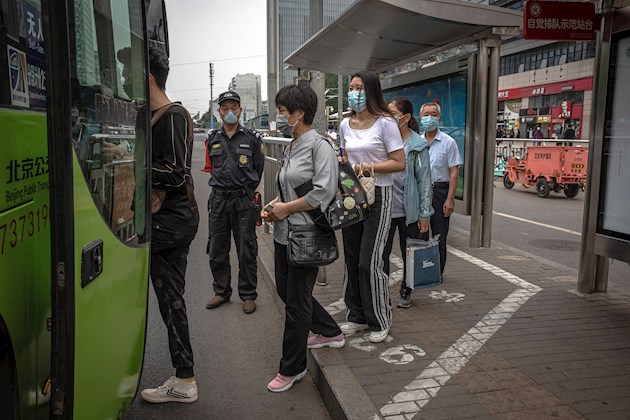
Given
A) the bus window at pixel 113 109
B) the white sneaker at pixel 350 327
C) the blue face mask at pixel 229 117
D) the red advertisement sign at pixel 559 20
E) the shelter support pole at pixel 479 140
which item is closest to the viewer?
the bus window at pixel 113 109

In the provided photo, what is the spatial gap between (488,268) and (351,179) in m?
3.34

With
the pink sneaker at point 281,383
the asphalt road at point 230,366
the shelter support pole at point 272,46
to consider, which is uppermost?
the shelter support pole at point 272,46

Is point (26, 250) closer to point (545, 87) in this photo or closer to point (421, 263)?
point (421, 263)

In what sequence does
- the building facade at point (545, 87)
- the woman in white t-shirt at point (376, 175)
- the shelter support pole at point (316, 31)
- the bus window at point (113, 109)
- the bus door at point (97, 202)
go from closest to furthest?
the bus door at point (97, 202)
the bus window at point (113, 109)
the woman in white t-shirt at point (376, 175)
the shelter support pole at point (316, 31)
the building facade at point (545, 87)

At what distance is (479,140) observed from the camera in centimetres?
719

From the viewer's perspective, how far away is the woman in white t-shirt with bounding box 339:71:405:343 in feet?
12.9

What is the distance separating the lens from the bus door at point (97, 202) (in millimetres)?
1679

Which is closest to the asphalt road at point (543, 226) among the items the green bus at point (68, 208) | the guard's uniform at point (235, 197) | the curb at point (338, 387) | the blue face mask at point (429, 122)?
the blue face mask at point (429, 122)

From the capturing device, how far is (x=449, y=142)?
5543 millimetres

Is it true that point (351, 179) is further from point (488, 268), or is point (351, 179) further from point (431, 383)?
A: point (488, 268)

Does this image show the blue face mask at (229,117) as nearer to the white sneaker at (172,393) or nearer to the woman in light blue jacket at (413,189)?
the woman in light blue jacket at (413,189)

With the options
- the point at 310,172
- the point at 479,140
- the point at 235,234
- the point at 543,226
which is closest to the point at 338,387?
the point at 310,172

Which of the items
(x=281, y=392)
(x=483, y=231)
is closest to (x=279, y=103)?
(x=281, y=392)

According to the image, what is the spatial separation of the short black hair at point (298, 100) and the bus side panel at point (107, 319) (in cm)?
126
